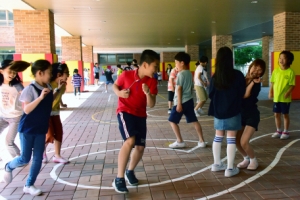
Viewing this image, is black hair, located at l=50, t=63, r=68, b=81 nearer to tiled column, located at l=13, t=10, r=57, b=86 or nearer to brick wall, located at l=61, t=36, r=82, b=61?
tiled column, located at l=13, t=10, r=57, b=86

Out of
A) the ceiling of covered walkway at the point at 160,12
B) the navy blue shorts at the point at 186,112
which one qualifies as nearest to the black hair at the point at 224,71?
the navy blue shorts at the point at 186,112

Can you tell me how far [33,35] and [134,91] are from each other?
27.2 feet

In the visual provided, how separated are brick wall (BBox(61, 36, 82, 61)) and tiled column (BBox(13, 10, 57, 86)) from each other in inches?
336

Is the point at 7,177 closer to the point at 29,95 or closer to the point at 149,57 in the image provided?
the point at 29,95

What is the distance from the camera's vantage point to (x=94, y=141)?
624cm

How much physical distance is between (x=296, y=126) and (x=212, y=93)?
4182 mm

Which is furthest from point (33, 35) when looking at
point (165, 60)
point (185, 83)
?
point (165, 60)

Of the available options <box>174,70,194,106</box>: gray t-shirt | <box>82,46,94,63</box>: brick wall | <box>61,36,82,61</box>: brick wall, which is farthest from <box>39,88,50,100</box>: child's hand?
<box>82,46,94,63</box>: brick wall

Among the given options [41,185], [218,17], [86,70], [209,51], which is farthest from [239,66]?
[41,185]

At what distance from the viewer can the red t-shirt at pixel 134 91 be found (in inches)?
139

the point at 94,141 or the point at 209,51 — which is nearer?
the point at 94,141

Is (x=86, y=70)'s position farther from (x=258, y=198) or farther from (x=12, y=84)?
(x=258, y=198)

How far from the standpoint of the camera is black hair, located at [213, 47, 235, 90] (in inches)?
149

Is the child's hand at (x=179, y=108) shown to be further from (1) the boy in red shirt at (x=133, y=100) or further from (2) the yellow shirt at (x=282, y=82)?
(2) the yellow shirt at (x=282, y=82)
